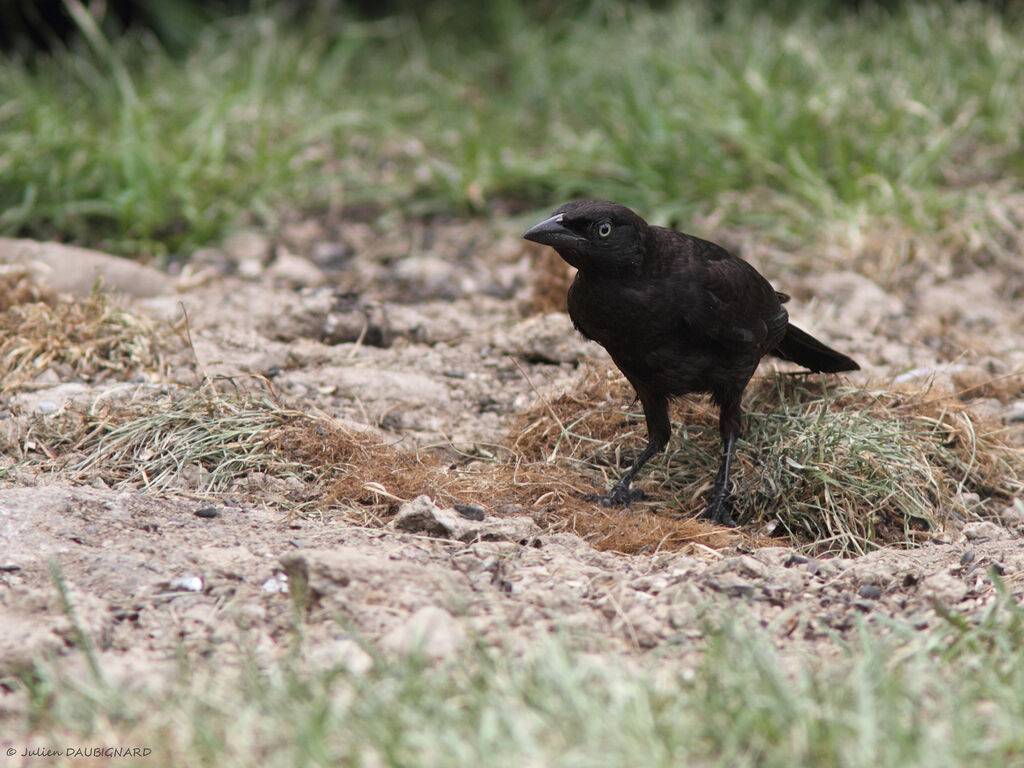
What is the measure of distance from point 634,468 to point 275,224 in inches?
128

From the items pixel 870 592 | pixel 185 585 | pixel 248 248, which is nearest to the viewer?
pixel 185 585

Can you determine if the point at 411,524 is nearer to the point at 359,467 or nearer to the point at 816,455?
the point at 359,467

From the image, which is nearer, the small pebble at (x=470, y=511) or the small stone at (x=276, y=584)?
the small stone at (x=276, y=584)

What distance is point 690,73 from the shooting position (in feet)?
23.5

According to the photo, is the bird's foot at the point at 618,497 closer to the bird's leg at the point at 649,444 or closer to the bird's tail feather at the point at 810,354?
the bird's leg at the point at 649,444

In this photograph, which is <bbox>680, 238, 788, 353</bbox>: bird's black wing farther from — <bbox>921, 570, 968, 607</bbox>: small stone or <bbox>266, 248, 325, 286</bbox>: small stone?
<bbox>266, 248, 325, 286</bbox>: small stone

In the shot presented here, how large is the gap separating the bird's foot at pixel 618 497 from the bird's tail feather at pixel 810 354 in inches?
31.1

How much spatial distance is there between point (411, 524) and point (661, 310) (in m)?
1.12

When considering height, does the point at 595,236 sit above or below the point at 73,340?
below

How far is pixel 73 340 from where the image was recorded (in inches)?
185

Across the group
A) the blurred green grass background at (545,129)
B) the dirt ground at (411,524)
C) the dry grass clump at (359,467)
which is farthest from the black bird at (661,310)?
the blurred green grass background at (545,129)

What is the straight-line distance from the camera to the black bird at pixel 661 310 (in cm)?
380

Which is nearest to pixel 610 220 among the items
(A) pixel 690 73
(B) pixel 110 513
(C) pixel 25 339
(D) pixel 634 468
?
(D) pixel 634 468

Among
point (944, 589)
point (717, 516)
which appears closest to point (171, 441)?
point (717, 516)
